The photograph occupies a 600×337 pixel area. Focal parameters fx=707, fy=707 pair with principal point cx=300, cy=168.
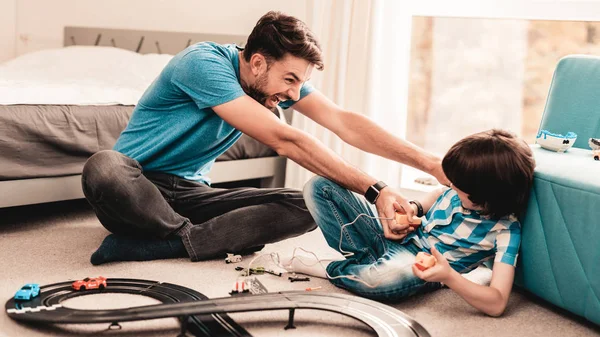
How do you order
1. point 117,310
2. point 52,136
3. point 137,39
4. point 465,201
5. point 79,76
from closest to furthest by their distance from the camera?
point 117,310
point 465,201
point 52,136
point 79,76
point 137,39

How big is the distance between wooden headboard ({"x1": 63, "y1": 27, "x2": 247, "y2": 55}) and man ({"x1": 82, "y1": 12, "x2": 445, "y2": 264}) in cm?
159

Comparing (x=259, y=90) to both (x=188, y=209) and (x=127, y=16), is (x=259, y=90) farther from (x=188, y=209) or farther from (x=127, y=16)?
(x=127, y=16)

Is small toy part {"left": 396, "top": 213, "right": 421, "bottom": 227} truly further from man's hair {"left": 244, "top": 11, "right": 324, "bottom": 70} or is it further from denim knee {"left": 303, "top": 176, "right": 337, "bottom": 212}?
man's hair {"left": 244, "top": 11, "right": 324, "bottom": 70}

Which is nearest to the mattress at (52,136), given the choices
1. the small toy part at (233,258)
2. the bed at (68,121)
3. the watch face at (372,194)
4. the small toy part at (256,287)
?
the bed at (68,121)

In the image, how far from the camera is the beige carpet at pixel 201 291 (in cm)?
159

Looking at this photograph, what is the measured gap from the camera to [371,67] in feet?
10.1

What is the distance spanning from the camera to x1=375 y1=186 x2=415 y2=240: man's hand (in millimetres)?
1832

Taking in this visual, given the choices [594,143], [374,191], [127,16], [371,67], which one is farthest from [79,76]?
[594,143]

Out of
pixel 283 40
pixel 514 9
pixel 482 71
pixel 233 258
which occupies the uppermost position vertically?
pixel 514 9

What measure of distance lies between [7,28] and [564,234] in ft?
11.4

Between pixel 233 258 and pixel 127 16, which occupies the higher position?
pixel 127 16

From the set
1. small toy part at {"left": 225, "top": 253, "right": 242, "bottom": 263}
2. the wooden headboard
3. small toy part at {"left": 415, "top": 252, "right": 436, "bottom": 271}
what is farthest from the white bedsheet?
small toy part at {"left": 415, "top": 252, "right": 436, "bottom": 271}

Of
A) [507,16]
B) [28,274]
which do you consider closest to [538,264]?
[28,274]

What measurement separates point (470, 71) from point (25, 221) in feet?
6.85
